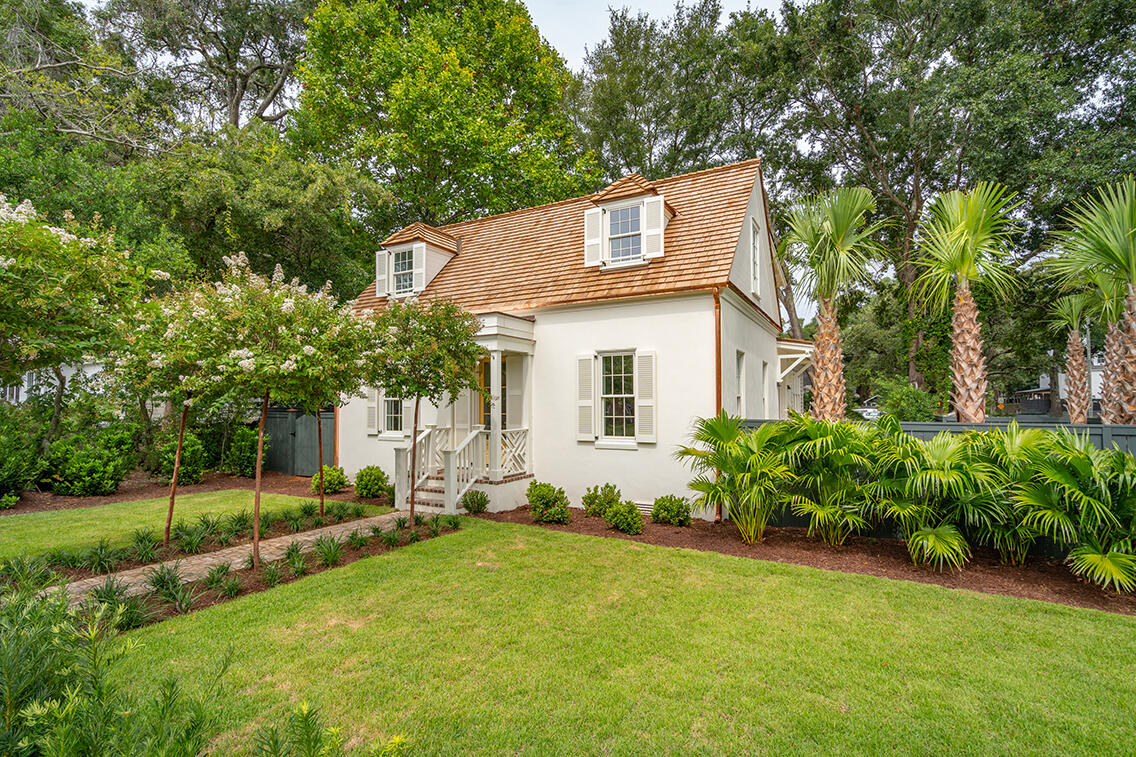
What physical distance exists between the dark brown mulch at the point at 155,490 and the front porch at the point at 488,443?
5.18ft

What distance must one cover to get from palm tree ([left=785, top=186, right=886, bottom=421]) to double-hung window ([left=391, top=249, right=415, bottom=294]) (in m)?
9.31

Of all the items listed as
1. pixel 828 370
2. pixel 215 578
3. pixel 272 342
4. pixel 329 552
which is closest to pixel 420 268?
pixel 272 342

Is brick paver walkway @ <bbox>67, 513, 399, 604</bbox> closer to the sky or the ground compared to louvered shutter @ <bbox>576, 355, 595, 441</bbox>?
closer to the ground

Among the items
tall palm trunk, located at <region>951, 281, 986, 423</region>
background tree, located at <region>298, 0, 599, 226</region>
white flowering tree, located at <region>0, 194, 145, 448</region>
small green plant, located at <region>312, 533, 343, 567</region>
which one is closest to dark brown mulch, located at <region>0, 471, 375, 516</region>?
small green plant, located at <region>312, 533, 343, 567</region>

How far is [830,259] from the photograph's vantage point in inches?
348

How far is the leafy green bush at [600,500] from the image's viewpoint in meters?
8.65

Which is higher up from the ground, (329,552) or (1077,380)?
(1077,380)

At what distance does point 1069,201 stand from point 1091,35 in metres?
5.79

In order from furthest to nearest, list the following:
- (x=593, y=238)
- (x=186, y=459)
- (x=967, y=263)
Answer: (x=186, y=459) → (x=593, y=238) → (x=967, y=263)

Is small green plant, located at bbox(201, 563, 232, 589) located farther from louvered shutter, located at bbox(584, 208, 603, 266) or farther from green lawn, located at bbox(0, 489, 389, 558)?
louvered shutter, located at bbox(584, 208, 603, 266)

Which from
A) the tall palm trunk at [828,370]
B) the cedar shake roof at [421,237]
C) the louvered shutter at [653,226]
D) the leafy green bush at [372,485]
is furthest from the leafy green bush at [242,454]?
the tall palm trunk at [828,370]

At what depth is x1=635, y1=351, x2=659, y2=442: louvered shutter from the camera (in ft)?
29.6

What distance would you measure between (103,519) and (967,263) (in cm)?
1580

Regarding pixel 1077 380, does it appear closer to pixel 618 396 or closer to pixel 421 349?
pixel 618 396
